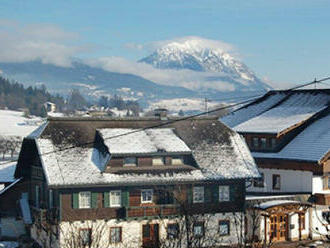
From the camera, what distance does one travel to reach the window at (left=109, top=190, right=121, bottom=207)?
43250 mm

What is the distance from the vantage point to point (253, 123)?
55906mm

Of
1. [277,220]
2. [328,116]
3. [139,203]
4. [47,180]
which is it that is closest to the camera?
[47,180]

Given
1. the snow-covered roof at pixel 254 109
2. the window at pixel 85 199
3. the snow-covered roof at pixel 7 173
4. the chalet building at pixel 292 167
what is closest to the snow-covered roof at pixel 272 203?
the chalet building at pixel 292 167

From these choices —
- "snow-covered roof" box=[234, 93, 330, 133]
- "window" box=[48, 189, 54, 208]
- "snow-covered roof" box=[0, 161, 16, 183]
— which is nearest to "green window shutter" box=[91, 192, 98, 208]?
"window" box=[48, 189, 54, 208]

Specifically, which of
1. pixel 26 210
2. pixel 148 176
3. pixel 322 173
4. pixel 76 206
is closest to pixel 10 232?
pixel 26 210

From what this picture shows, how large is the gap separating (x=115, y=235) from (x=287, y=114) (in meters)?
20.7

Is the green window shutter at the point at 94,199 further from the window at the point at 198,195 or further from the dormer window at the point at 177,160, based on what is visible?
the window at the point at 198,195

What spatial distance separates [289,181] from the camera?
49.5m

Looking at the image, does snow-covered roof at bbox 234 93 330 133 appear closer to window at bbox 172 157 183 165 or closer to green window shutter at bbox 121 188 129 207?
window at bbox 172 157 183 165

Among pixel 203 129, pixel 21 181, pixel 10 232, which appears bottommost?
pixel 10 232

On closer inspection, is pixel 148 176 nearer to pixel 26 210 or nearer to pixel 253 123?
pixel 26 210

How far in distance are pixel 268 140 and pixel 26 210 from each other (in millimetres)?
20333

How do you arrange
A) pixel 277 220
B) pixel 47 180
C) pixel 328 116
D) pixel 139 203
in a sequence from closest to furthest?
pixel 47 180, pixel 139 203, pixel 277 220, pixel 328 116

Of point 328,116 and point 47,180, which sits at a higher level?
point 328,116
